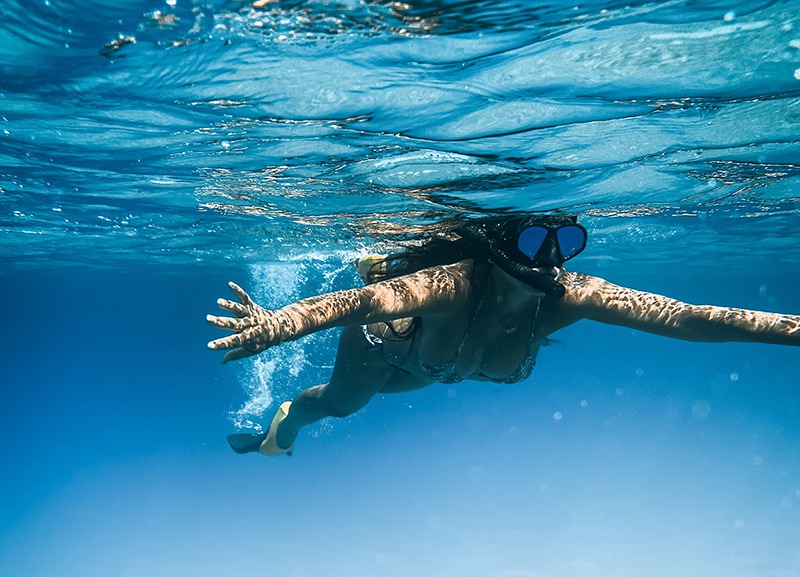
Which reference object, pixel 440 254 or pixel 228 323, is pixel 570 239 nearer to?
pixel 440 254

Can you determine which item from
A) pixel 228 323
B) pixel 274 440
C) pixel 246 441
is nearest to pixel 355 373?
pixel 274 440

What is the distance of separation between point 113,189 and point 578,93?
11370 mm

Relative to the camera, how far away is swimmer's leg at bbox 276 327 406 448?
7.58 m

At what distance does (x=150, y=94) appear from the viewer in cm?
794

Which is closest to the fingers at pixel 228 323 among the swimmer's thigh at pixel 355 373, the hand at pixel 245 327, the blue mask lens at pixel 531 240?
the hand at pixel 245 327

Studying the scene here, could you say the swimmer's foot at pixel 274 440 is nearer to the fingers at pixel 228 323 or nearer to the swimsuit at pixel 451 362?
the swimsuit at pixel 451 362

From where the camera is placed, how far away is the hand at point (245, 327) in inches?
145

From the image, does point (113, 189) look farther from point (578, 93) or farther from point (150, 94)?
point (578, 93)

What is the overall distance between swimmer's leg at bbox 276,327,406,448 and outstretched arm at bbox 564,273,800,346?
9.04 feet

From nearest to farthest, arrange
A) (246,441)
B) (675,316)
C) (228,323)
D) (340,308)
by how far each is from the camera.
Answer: (228,323)
(340,308)
(675,316)
(246,441)

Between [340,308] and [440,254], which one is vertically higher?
[340,308]

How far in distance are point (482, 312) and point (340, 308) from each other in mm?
2128

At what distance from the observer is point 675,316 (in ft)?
18.2

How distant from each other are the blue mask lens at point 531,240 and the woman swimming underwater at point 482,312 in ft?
0.03
